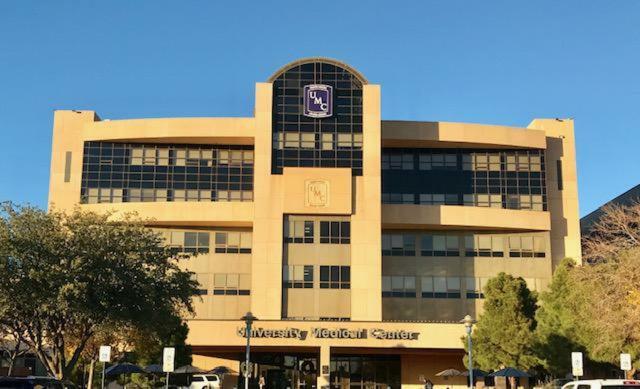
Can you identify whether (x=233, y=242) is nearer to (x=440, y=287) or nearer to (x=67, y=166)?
(x=67, y=166)

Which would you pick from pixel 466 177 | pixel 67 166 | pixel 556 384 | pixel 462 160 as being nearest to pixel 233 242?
pixel 67 166

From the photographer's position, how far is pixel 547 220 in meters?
60.2

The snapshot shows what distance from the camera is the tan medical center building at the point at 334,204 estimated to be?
56.9m

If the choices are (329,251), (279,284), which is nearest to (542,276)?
(329,251)

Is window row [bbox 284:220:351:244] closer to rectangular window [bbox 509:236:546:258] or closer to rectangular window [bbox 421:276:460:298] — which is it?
rectangular window [bbox 421:276:460:298]

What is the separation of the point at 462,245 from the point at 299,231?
1327cm

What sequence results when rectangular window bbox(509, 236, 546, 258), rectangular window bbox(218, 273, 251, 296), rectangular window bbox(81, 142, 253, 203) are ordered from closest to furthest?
1. rectangular window bbox(218, 273, 251, 296)
2. rectangular window bbox(81, 142, 253, 203)
3. rectangular window bbox(509, 236, 546, 258)

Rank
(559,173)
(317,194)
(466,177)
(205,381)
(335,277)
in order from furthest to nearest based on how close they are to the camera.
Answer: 1. (559,173)
2. (466,177)
3. (317,194)
4. (335,277)
5. (205,381)

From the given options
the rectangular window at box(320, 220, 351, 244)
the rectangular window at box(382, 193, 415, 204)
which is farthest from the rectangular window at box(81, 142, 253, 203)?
the rectangular window at box(382, 193, 415, 204)

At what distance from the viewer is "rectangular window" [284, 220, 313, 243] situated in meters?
57.4

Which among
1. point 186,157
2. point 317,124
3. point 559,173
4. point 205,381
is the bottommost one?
point 205,381

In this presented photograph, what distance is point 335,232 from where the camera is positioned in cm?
5753

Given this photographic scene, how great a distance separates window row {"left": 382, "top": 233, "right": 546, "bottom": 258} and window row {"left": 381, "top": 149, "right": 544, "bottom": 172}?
5.51 metres

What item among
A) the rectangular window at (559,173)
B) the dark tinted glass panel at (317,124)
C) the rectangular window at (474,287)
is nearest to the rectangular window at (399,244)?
the rectangular window at (474,287)
